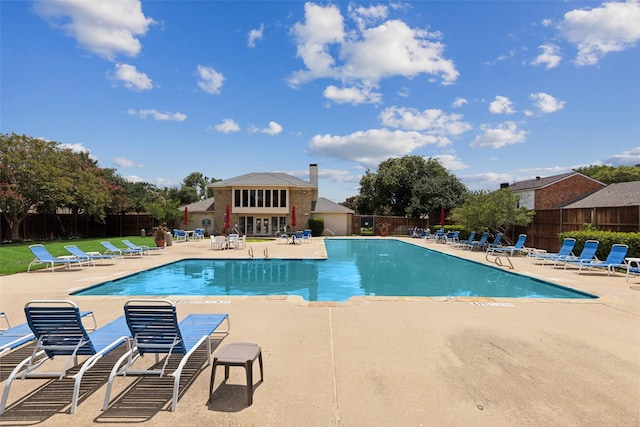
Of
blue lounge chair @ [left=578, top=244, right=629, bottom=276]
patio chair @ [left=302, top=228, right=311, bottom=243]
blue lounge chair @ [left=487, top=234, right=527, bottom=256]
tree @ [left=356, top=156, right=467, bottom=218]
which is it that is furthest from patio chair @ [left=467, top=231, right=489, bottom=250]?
tree @ [left=356, top=156, right=467, bottom=218]

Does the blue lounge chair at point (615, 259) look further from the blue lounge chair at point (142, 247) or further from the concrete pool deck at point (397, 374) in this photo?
the blue lounge chair at point (142, 247)

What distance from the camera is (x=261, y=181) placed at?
31453mm

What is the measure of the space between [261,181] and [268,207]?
8.33 ft

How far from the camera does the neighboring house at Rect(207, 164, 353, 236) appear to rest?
3080 centimetres

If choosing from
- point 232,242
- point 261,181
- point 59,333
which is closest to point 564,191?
point 261,181

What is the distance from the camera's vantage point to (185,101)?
1908cm

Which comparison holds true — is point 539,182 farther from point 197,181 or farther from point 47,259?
point 197,181

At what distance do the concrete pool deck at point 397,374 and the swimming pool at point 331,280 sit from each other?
→ 9.46ft

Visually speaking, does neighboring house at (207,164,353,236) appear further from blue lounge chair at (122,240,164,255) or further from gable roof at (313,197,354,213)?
blue lounge chair at (122,240,164,255)

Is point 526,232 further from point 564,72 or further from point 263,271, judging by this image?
point 263,271

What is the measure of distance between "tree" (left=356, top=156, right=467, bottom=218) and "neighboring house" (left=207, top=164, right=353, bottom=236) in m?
7.82

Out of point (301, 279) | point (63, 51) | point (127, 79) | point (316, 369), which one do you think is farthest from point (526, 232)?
point (63, 51)

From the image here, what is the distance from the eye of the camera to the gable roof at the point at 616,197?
23.6 m

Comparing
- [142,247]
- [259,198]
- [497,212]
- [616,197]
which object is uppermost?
[259,198]
